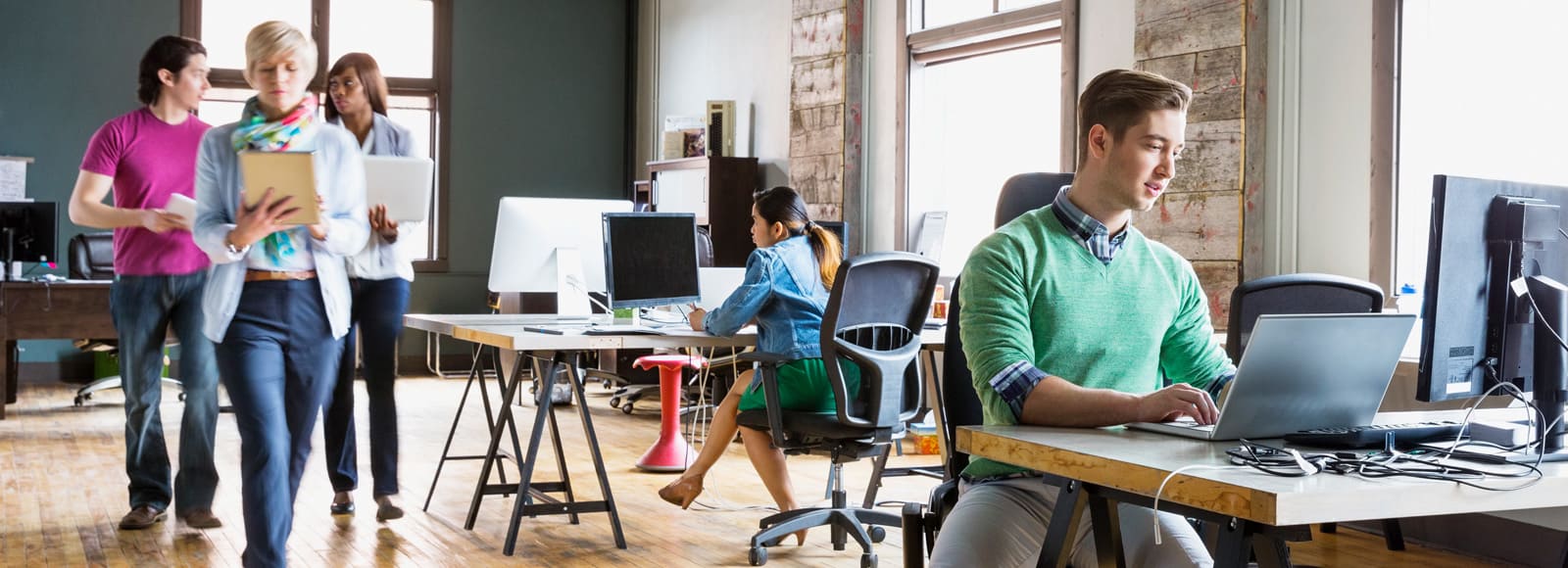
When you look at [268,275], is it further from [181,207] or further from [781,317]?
[781,317]

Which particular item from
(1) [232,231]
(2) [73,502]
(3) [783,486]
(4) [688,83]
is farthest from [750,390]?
(4) [688,83]

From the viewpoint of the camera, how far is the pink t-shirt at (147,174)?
3992mm

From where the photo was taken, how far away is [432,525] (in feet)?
14.8

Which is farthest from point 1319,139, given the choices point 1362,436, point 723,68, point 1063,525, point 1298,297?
point 723,68

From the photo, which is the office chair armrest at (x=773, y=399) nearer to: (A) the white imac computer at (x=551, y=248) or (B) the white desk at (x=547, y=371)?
(B) the white desk at (x=547, y=371)

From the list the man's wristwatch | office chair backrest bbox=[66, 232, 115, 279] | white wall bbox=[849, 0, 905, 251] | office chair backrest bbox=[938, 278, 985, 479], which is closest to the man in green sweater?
office chair backrest bbox=[938, 278, 985, 479]

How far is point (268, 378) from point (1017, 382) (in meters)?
1.67

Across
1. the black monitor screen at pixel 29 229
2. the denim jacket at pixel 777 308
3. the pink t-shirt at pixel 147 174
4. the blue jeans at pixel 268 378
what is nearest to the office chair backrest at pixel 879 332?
the denim jacket at pixel 777 308

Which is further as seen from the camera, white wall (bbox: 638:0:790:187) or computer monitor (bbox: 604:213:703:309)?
white wall (bbox: 638:0:790:187)

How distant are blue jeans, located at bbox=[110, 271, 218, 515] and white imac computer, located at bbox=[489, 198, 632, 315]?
101cm

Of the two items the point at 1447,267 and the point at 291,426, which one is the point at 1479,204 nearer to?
the point at 1447,267

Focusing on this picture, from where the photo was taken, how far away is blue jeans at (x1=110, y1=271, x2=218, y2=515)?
4012 millimetres

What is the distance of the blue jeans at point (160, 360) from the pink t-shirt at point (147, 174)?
47 millimetres

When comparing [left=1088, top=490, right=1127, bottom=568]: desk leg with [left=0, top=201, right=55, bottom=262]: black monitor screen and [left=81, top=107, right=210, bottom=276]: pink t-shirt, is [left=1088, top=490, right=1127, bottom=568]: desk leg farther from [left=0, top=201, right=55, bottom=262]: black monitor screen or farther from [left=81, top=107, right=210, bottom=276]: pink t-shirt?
[left=0, top=201, right=55, bottom=262]: black monitor screen
